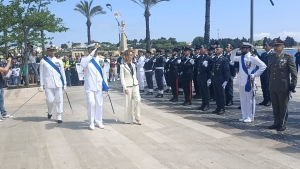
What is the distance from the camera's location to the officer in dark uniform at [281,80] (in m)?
7.09

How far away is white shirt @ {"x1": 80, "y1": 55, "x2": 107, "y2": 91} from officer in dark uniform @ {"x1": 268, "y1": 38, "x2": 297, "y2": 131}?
4.15 metres

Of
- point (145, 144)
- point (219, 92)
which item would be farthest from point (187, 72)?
point (145, 144)

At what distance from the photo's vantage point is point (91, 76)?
7898mm

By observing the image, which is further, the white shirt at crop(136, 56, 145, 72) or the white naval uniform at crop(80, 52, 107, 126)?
the white shirt at crop(136, 56, 145, 72)

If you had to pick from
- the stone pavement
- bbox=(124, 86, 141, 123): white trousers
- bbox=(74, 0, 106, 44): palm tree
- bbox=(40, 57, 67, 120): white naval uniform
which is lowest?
Result: the stone pavement

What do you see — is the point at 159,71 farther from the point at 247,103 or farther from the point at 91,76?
the point at 91,76

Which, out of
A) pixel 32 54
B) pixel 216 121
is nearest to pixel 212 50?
pixel 216 121

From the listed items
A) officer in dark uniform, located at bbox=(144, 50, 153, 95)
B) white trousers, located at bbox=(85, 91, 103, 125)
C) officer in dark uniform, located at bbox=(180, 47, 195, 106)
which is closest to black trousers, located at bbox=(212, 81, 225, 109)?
officer in dark uniform, located at bbox=(180, 47, 195, 106)

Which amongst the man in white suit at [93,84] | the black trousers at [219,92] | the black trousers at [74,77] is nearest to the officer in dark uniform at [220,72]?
the black trousers at [219,92]

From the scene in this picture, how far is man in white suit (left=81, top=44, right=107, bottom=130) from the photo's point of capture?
786 cm

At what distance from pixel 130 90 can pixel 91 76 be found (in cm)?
112

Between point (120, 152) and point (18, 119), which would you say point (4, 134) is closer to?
point (18, 119)

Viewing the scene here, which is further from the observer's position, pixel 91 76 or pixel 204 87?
pixel 204 87

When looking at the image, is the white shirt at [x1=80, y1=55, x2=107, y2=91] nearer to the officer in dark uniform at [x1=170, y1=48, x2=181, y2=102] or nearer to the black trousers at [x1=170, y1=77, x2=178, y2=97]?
the officer in dark uniform at [x1=170, y1=48, x2=181, y2=102]
